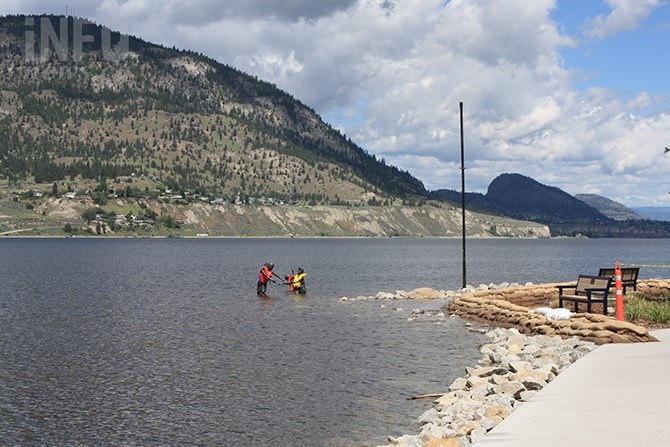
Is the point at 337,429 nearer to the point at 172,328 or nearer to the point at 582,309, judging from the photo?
the point at 582,309

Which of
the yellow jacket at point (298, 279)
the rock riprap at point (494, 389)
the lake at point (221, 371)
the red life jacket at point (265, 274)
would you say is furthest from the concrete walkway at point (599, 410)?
the yellow jacket at point (298, 279)

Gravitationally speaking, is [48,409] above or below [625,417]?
below

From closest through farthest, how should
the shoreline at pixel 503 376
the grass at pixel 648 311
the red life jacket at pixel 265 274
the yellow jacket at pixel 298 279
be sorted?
the shoreline at pixel 503 376 < the grass at pixel 648 311 < the red life jacket at pixel 265 274 < the yellow jacket at pixel 298 279

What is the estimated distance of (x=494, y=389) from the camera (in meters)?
16.6

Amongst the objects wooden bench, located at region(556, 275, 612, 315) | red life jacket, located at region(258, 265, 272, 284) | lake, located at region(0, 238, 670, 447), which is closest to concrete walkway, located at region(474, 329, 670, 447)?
lake, located at region(0, 238, 670, 447)

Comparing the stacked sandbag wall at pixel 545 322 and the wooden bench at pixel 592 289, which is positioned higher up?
the wooden bench at pixel 592 289

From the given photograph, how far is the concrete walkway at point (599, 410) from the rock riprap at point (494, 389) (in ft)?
2.79

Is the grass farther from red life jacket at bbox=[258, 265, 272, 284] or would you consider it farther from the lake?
red life jacket at bbox=[258, 265, 272, 284]

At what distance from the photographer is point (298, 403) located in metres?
19.6

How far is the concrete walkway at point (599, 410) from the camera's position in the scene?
33.4ft

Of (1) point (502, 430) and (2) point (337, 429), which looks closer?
(1) point (502, 430)

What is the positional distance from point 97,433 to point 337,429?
569cm

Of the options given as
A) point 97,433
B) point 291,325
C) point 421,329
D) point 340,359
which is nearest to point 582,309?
point 421,329

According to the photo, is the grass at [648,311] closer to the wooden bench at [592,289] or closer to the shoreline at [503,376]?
the wooden bench at [592,289]
